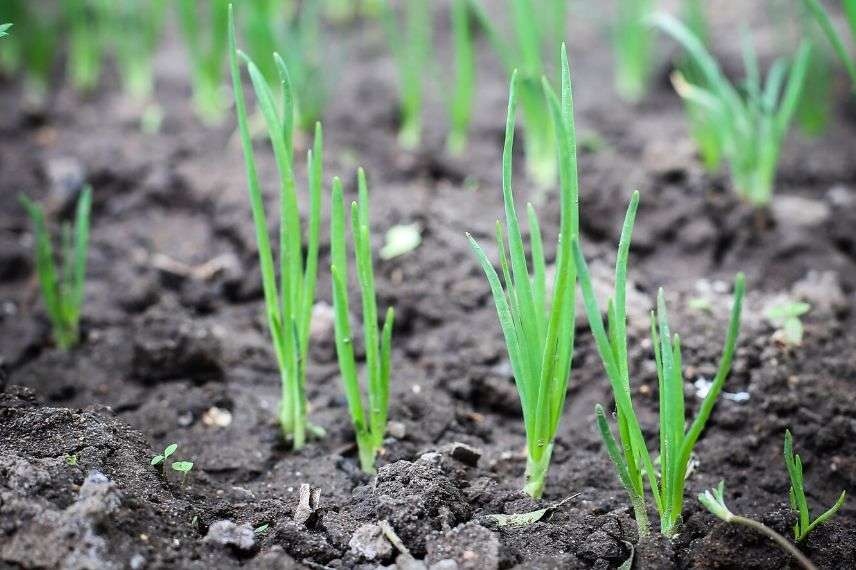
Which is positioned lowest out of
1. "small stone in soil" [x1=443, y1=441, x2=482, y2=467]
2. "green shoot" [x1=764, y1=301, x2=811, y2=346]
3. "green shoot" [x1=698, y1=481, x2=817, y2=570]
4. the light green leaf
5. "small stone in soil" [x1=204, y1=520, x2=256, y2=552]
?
"small stone in soil" [x1=443, y1=441, x2=482, y2=467]

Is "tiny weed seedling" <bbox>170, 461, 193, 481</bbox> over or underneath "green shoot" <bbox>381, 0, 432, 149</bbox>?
underneath

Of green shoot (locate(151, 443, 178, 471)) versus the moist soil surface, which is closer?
the moist soil surface

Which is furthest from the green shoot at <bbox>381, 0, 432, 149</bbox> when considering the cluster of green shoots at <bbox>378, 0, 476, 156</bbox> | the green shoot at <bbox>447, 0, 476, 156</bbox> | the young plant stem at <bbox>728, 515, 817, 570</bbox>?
the young plant stem at <bbox>728, 515, 817, 570</bbox>

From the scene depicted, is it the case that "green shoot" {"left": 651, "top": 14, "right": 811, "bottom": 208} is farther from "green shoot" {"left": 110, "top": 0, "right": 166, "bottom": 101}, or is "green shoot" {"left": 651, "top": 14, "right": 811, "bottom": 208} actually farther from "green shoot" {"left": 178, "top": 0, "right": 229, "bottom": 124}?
"green shoot" {"left": 110, "top": 0, "right": 166, "bottom": 101}

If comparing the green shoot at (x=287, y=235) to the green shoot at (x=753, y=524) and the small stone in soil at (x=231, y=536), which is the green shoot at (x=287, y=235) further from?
the green shoot at (x=753, y=524)

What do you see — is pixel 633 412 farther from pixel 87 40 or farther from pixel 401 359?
pixel 87 40

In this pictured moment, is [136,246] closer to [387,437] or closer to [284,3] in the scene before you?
[387,437]

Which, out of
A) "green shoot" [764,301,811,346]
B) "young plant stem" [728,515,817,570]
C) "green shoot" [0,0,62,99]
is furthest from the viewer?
"green shoot" [0,0,62,99]

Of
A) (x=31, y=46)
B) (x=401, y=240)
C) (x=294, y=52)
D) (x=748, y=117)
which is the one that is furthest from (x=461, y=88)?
(x=31, y=46)
